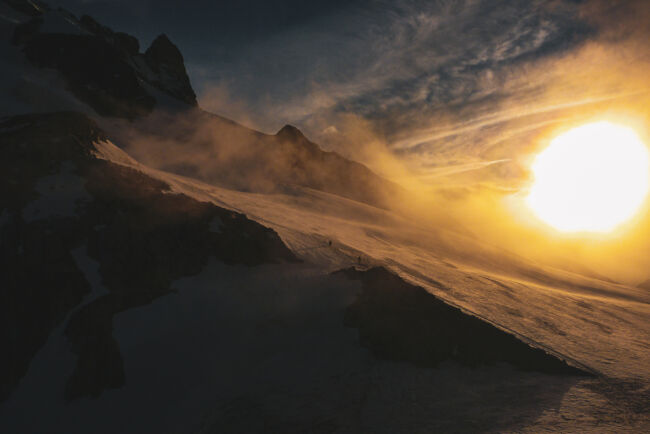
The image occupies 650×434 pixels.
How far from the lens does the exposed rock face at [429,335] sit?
14.4 m

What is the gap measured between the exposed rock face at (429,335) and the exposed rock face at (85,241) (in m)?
7.02

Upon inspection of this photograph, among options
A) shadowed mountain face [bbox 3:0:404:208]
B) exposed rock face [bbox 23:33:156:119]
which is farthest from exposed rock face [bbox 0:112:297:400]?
exposed rock face [bbox 23:33:156:119]

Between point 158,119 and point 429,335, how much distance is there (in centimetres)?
6227

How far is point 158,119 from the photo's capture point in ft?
201

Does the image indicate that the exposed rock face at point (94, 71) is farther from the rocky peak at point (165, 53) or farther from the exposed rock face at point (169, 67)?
the rocky peak at point (165, 53)

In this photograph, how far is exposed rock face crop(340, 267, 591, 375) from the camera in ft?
47.2

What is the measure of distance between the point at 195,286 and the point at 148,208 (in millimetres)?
5833

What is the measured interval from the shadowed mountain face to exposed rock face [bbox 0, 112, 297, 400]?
949 inches

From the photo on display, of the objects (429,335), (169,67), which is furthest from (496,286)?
(169,67)

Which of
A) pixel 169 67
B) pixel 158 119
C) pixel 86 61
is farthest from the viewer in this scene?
pixel 169 67

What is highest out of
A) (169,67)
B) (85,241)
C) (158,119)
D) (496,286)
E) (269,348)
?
(169,67)

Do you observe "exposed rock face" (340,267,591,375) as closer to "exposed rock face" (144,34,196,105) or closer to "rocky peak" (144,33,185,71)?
"exposed rock face" (144,34,196,105)

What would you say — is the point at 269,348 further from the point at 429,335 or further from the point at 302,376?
the point at 429,335

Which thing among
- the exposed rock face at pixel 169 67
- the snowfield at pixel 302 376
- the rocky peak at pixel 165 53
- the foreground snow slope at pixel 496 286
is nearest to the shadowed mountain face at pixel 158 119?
the exposed rock face at pixel 169 67
